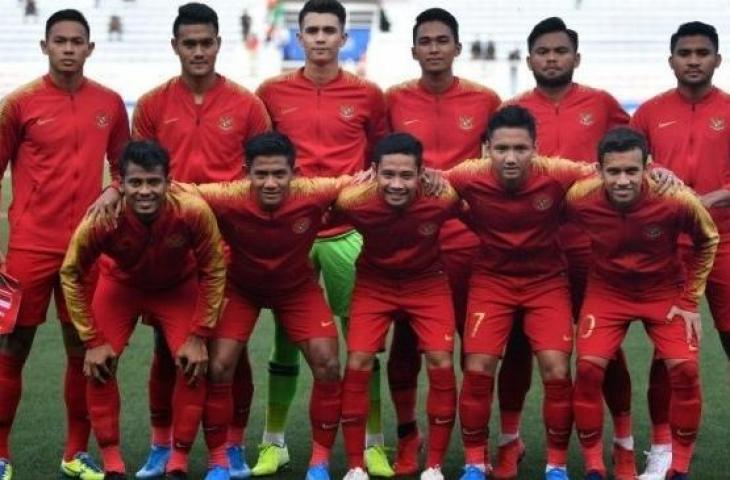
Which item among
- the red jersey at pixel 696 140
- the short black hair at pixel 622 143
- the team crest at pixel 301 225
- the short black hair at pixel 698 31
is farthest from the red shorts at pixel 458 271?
the short black hair at pixel 698 31

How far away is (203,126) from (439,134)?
3.64 feet

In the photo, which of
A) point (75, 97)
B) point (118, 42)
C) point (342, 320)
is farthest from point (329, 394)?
point (118, 42)

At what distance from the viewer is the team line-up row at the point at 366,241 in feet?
18.7

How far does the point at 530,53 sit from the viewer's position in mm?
6328

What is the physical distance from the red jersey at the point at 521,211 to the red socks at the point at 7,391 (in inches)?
83.0

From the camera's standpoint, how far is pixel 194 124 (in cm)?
609

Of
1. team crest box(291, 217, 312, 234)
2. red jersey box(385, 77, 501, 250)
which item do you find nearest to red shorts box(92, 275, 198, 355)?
team crest box(291, 217, 312, 234)

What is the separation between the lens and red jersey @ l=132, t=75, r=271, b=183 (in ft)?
20.0

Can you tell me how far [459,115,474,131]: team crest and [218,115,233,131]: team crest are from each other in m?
1.09

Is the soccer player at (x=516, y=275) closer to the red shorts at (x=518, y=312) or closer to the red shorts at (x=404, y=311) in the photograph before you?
the red shorts at (x=518, y=312)

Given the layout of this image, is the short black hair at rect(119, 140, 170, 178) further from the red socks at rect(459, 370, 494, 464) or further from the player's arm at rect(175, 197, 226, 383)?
the red socks at rect(459, 370, 494, 464)

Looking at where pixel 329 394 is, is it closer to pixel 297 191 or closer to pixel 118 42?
pixel 297 191

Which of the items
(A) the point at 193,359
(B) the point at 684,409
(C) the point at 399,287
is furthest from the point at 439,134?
(B) the point at 684,409

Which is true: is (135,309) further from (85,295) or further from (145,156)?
(145,156)
